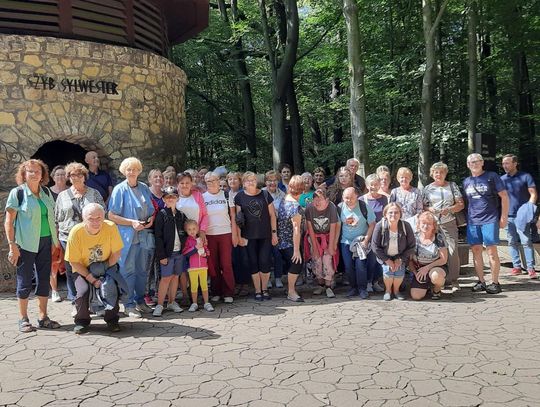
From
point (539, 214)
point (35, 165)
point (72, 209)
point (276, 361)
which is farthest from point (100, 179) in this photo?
point (539, 214)

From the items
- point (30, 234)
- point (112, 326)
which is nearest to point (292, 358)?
point (112, 326)

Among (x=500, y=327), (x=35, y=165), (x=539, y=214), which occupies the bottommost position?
(x=500, y=327)

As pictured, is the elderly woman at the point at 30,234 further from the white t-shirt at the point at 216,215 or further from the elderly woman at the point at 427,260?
the elderly woman at the point at 427,260

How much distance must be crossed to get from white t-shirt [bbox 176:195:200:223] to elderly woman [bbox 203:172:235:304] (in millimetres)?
193

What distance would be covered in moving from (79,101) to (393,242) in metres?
5.58

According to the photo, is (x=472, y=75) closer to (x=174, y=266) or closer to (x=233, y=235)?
(x=233, y=235)

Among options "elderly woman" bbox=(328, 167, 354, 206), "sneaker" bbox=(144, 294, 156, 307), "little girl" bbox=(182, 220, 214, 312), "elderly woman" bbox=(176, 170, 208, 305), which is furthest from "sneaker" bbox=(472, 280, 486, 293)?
"sneaker" bbox=(144, 294, 156, 307)

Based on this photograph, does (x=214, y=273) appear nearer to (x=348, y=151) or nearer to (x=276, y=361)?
(x=276, y=361)

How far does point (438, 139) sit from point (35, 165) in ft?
39.2

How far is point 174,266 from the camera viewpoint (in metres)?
5.60

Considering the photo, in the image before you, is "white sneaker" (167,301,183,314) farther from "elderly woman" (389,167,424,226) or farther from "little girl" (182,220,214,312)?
"elderly woman" (389,167,424,226)

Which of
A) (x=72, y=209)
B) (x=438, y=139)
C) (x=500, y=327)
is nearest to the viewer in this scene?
(x=500, y=327)

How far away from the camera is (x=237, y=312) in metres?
5.57

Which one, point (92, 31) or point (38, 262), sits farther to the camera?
point (92, 31)
